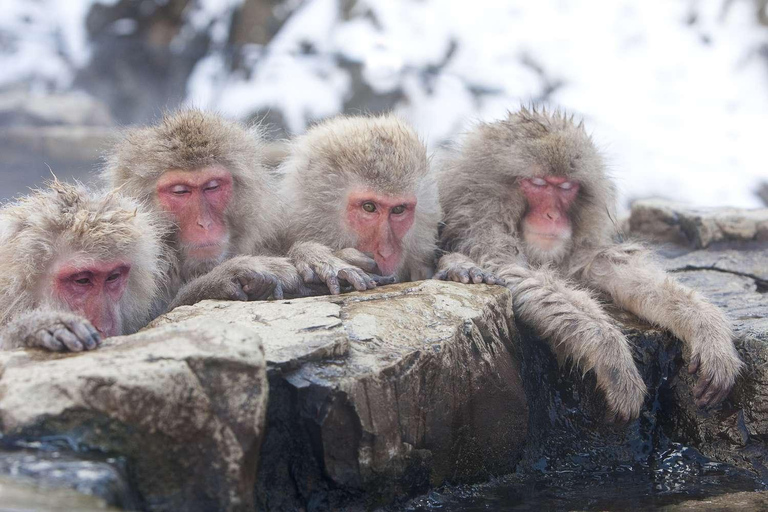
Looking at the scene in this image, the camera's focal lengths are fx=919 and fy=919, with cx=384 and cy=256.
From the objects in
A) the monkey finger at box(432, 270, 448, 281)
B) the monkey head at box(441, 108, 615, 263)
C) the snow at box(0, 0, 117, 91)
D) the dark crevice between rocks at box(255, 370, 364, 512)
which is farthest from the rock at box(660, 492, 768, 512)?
the snow at box(0, 0, 117, 91)

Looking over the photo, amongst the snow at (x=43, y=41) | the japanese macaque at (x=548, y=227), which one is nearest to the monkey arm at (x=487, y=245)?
the japanese macaque at (x=548, y=227)

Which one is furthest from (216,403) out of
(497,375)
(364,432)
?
(497,375)

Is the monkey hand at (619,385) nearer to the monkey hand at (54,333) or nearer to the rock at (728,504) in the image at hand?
the rock at (728,504)

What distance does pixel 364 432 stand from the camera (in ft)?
10.5

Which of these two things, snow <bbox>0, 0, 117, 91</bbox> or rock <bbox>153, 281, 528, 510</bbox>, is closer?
rock <bbox>153, 281, 528, 510</bbox>

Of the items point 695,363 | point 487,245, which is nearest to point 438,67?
point 487,245

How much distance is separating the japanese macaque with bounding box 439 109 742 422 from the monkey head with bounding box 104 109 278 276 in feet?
3.88

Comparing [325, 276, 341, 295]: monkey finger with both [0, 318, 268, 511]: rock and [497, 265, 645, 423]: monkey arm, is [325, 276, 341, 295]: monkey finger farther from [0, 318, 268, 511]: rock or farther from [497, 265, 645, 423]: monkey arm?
[0, 318, 268, 511]: rock

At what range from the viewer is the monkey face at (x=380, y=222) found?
4.61 metres

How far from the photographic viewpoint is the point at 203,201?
14.3ft

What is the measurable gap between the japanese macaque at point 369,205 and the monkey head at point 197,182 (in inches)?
11.8

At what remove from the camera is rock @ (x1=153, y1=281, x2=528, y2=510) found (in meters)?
3.15

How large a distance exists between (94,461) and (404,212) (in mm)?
2460

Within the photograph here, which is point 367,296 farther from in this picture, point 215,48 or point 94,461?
point 215,48
